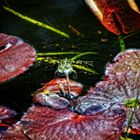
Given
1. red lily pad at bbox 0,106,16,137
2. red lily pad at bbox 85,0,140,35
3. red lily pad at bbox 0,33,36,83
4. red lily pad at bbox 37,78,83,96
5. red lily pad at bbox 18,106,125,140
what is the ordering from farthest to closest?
red lily pad at bbox 85,0,140,35, red lily pad at bbox 0,33,36,83, red lily pad at bbox 37,78,83,96, red lily pad at bbox 0,106,16,137, red lily pad at bbox 18,106,125,140

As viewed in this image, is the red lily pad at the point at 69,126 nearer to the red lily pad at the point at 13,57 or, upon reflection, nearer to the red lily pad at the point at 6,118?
the red lily pad at the point at 6,118

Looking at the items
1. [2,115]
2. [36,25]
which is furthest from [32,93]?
[36,25]

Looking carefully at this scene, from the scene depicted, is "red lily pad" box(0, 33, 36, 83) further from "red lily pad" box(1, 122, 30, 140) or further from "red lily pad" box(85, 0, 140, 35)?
"red lily pad" box(85, 0, 140, 35)

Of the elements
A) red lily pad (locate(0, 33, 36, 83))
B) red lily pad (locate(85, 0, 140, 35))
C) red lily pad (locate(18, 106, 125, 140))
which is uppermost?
red lily pad (locate(85, 0, 140, 35))

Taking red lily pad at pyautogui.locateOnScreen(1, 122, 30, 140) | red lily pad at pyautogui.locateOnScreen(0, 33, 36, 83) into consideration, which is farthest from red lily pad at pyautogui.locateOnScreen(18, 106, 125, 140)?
red lily pad at pyautogui.locateOnScreen(0, 33, 36, 83)

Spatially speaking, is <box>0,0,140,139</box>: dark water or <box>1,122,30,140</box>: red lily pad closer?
<box>1,122,30,140</box>: red lily pad

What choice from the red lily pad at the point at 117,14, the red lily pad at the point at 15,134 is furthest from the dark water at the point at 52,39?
the red lily pad at the point at 15,134
